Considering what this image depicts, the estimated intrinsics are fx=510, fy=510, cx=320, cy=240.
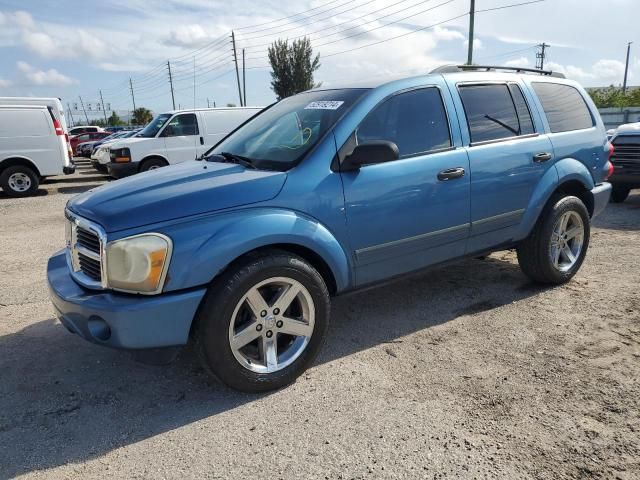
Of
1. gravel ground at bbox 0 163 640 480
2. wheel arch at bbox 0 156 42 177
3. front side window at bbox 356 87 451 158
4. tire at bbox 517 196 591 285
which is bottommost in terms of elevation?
gravel ground at bbox 0 163 640 480

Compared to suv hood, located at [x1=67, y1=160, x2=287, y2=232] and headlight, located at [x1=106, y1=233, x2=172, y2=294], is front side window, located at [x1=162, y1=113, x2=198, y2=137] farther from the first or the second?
headlight, located at [x1=106, y1=233, x2=172, y2=294]

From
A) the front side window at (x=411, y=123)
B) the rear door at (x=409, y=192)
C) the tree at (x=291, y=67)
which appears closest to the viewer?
the rear door at (x=409, y=192)

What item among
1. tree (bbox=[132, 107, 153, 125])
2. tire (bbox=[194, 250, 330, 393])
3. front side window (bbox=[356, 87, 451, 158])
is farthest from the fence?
tree (bbox=[132, 107, 153, 125])

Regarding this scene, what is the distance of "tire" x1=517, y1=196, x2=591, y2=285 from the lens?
4.39 meters

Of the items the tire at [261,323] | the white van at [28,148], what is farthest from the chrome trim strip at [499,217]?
the white van at [28,148]

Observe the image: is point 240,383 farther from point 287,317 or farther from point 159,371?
point 159,371

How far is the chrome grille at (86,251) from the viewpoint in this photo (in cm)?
280

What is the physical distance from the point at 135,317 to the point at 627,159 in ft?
27.7

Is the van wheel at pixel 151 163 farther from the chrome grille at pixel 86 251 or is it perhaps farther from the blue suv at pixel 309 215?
the chrome grille at pixel 86 251

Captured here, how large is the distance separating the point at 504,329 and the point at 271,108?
2.60 metres

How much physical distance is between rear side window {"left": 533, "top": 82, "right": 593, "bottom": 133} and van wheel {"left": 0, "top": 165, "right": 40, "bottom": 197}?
38.6 ft

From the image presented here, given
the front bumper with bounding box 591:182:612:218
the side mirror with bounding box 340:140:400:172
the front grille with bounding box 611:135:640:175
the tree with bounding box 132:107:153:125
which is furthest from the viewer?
the tree with bounding box 132:107:153:125

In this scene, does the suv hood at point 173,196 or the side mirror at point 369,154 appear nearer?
the suv hood at point 173,196

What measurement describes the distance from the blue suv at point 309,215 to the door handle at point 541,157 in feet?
0.06
